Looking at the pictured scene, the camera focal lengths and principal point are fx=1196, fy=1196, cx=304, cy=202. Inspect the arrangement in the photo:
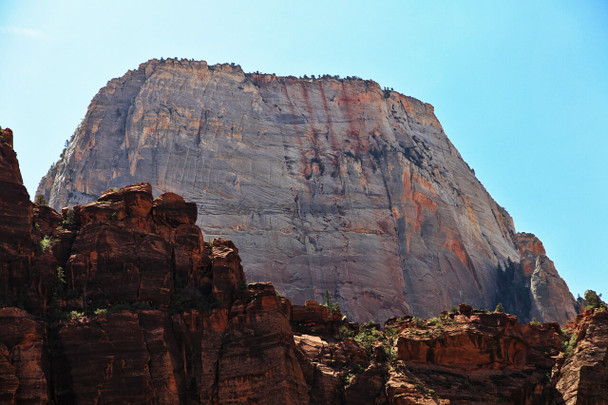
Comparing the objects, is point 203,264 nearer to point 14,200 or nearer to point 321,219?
point 14,200

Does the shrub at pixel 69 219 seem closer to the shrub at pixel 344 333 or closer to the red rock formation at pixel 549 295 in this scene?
the shrub at pixel 344 333

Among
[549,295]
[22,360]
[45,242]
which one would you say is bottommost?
[22,360]

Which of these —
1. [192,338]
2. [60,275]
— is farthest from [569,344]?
[60,275]

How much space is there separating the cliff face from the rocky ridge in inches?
1649

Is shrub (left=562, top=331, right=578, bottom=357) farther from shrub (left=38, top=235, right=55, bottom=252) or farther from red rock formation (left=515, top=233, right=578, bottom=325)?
red rock formation (left=515, top=233, right=578, bottom=325)

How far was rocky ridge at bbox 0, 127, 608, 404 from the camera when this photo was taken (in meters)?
81.2

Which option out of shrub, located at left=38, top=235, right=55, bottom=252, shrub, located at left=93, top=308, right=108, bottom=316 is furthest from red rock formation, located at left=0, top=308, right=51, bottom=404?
shrub, located at left=38, top=235, right=55, bottom=252

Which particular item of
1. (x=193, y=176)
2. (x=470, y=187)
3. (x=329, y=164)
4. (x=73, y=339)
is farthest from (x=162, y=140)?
(x=73, y=339)

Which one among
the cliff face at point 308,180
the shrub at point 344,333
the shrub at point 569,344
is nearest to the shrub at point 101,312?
the shrub at point 344,333

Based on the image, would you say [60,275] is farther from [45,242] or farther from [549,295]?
[549,295]

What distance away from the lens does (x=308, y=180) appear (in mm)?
161375

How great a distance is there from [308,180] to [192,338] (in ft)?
248

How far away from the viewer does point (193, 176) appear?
156 m

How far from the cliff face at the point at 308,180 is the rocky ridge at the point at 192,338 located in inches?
1649
